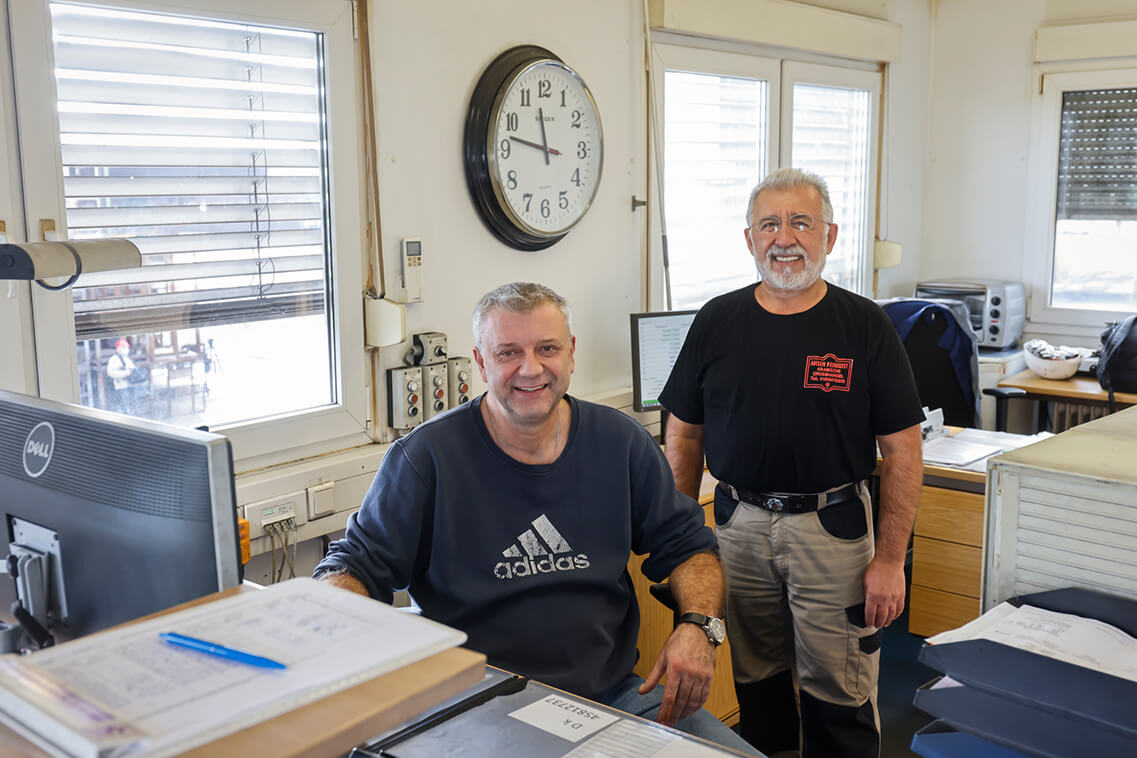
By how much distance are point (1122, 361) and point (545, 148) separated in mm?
2794

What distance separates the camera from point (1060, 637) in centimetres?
124

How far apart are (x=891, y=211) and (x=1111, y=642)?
430 cm

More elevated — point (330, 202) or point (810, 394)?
point (330, 202)

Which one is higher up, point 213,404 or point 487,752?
point 213,404

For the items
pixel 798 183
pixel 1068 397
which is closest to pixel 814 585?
pixel 798 183

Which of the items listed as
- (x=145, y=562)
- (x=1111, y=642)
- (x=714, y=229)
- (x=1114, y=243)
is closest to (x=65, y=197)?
(x=145, y=562)

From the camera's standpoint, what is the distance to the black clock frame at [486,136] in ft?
9.29

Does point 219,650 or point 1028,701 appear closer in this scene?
point 219,650

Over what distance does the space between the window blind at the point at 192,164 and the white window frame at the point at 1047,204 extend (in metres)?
4.06

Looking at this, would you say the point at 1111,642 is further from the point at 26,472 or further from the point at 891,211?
the point at 891,211

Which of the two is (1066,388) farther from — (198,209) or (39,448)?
(39,448)

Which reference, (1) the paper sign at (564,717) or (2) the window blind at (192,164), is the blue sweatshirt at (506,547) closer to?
(1) the paper sign at (564,717)

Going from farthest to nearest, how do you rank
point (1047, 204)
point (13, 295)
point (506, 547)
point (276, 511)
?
point (1047, 204) → point (276, 511) → point (13, 295) → point (506, 547)

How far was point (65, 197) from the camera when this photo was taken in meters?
2.08
